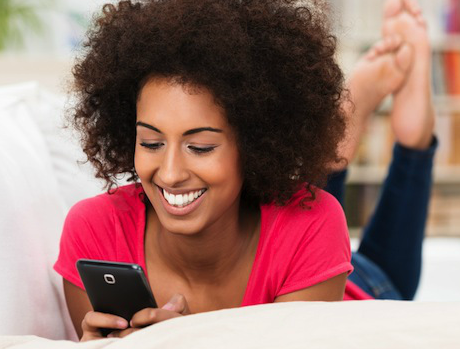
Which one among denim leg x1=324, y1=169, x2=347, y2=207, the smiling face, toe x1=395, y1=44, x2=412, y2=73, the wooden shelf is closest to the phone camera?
the smiling face

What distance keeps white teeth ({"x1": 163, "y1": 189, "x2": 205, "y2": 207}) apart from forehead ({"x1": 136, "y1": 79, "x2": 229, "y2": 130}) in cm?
10

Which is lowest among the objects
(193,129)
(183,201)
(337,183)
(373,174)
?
(373,174)

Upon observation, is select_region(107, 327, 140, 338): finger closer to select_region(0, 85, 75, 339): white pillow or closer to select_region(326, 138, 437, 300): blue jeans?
select_region(0, 85, 75, 339): white pillow

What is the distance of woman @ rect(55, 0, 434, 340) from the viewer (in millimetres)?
976

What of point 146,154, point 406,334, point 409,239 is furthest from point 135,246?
point 409,239

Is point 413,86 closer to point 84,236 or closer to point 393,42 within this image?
point 393,42

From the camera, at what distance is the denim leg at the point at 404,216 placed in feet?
5.90

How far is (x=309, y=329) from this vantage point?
0.71 m

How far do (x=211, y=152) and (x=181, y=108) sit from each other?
74mm

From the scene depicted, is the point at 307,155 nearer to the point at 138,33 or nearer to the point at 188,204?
the point at 188,204

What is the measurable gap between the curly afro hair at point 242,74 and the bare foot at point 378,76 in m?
0.72

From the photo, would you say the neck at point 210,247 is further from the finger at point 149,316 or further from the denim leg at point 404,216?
the denim leg at point 404,216

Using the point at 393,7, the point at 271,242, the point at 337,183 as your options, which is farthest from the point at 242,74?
the point at 393,7

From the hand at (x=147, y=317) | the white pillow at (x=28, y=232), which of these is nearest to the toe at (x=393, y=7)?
the white pillow at (x=28, y=232)
